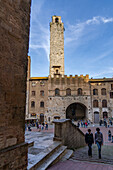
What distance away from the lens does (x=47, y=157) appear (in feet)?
16.0

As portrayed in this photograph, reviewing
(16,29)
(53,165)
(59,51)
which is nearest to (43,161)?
(53,165)

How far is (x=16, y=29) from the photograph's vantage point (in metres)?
4.10

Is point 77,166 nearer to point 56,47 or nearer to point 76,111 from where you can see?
point 76,111

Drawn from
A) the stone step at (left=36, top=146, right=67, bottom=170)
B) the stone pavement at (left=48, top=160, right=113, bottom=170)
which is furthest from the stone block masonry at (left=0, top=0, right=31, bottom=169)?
the stone pavement at (left=48, top=160, right=113, bottom=170)

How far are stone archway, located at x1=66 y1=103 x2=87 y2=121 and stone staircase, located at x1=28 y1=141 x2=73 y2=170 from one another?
2461 centimetres

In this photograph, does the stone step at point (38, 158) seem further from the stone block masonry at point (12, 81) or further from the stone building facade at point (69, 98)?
the stone building facade at point (69, 98)

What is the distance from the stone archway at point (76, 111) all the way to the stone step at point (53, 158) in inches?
980

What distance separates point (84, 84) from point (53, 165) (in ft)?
83.5

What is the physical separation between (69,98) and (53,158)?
2394 centimetres

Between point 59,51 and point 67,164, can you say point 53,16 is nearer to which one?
point 59,51

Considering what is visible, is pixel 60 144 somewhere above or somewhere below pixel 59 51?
below

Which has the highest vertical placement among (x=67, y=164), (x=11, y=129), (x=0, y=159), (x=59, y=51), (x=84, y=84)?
(x=59, y=51)

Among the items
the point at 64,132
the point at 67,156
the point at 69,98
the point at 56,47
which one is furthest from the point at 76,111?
→ the point at 67,156

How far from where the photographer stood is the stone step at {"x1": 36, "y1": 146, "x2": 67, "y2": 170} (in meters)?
4.24
